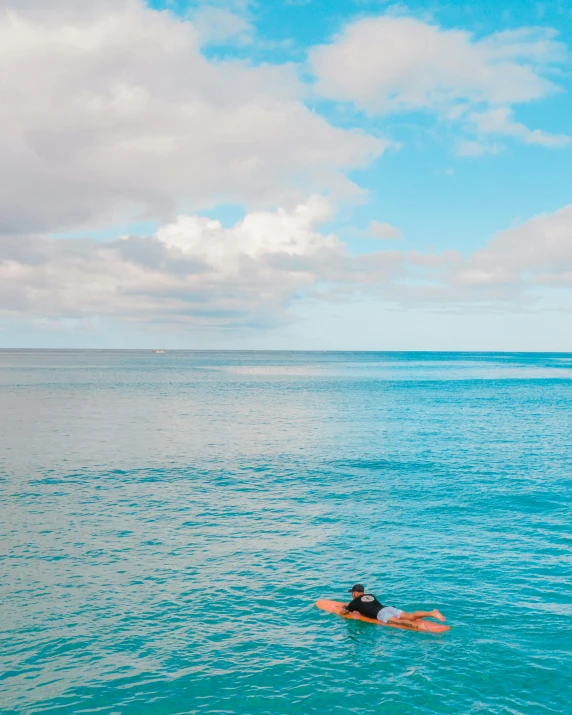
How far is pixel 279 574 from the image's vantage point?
33531 mm

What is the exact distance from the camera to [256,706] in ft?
72.2

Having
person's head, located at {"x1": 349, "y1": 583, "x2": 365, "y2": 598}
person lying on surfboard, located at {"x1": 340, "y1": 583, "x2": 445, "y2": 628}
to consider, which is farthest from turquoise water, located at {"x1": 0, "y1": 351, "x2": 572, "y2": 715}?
person's head, located at {"x1": 349, "y1": 583, "x2": 365, "y2": 598}

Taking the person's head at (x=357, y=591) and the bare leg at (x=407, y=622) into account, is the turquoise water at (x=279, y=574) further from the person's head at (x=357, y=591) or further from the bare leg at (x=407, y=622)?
the person's head at (x=357, y=591)

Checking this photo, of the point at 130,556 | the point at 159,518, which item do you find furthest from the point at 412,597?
the point at 159,518

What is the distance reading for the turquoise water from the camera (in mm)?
23188

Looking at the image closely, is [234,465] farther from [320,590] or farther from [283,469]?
[320,590]

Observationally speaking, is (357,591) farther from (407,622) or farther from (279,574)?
(279,574)

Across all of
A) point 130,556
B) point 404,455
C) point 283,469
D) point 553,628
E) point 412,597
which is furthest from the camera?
point 404,455

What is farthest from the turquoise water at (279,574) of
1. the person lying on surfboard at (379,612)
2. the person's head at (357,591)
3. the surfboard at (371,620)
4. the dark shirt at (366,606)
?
the person's head at (357,591)

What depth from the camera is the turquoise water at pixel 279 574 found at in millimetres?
23188

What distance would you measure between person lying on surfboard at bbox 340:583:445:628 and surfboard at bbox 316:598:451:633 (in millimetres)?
142

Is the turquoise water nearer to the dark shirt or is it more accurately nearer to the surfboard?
the surfboard

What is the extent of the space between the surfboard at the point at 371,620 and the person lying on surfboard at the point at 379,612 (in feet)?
0.47

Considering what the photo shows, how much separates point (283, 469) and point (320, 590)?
2970cm
